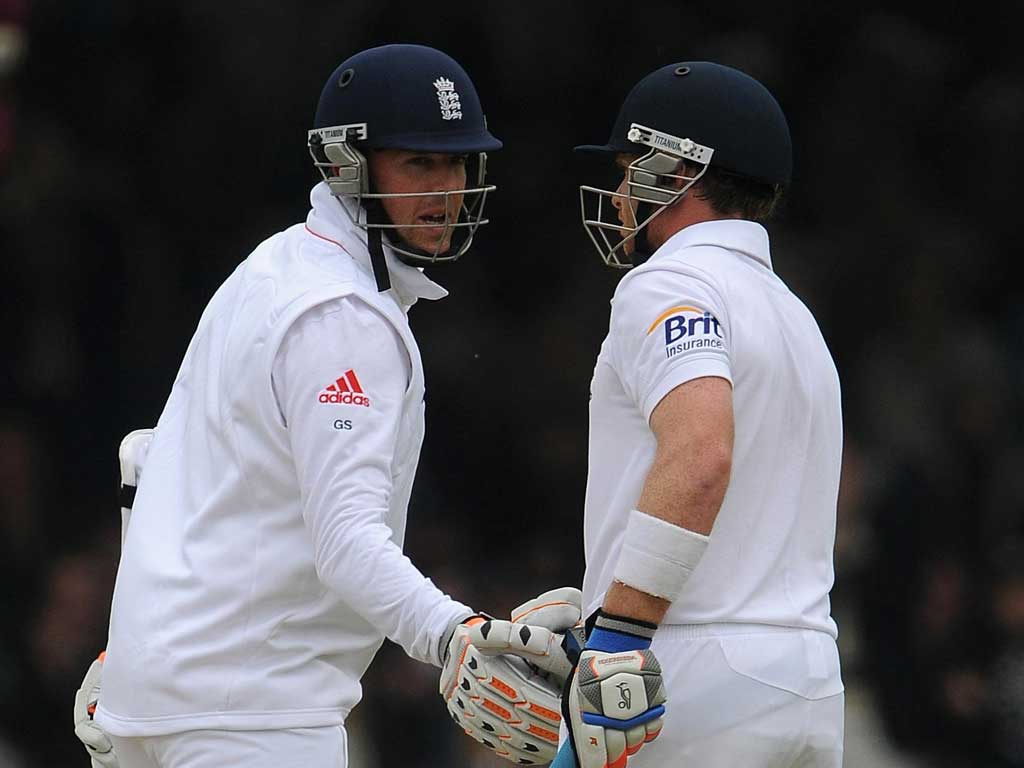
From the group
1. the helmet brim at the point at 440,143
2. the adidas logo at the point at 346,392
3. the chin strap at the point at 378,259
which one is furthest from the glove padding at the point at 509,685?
the helmet brim at the point at 440,143

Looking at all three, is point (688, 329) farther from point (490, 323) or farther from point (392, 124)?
point (490, 323)

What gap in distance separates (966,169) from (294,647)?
4.19 m

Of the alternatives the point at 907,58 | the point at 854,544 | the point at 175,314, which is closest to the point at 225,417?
the point at 175,314

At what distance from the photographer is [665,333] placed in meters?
3.12

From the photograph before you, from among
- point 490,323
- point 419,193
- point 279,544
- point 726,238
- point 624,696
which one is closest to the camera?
point 624,696

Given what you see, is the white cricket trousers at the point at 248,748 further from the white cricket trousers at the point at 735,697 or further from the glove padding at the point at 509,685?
the white cricket trousers at the point at 735,697

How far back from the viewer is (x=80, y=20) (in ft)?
20.9

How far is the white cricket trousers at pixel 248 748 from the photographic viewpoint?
125 inches

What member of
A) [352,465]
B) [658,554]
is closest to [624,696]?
[658,554]

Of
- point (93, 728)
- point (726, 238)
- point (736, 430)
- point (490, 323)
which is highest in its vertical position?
point (726, 238)

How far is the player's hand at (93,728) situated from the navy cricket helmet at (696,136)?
4.49ft

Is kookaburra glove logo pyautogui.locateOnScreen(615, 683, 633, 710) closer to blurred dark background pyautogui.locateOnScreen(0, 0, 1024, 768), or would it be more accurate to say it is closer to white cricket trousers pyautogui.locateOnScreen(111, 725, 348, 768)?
white cricket trousers pyautogui.locateOnScreen(111, 725, 348, 768)

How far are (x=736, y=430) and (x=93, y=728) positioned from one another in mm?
1398

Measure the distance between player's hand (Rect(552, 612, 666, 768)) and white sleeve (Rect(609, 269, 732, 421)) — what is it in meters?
0.37
